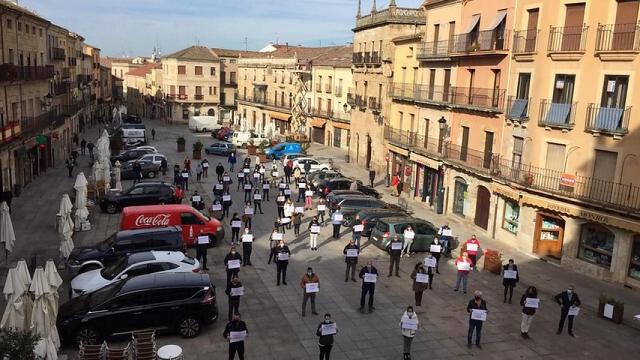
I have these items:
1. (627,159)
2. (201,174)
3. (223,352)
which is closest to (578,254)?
(627,159)

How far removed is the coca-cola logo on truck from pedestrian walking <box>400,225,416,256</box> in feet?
33.0

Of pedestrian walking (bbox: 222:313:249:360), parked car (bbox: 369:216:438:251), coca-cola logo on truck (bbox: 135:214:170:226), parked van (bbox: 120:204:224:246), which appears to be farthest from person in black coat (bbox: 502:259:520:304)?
coca-cola logo on truck (bbox: 135:214:170:226)

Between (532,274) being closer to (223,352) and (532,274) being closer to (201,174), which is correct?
(223,352)

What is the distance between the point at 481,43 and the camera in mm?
29797

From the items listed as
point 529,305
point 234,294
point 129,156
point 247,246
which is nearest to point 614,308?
point 529,305

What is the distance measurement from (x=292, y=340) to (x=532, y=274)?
1241 cm

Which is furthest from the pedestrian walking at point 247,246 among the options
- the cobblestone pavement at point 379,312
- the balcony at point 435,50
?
the balcony at point 435,50

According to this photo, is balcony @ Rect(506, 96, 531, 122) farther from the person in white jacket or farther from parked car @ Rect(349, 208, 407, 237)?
the person in white jacket

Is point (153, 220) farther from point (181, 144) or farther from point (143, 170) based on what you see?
point (181, 144)

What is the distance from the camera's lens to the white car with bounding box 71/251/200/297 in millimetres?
16609

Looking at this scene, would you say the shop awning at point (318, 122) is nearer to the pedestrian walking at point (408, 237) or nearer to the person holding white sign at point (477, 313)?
the pedestrian walking at point (408, 237)

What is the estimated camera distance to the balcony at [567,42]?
916 inches

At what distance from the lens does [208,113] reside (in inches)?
3415

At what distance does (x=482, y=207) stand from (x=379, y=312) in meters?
14.2
